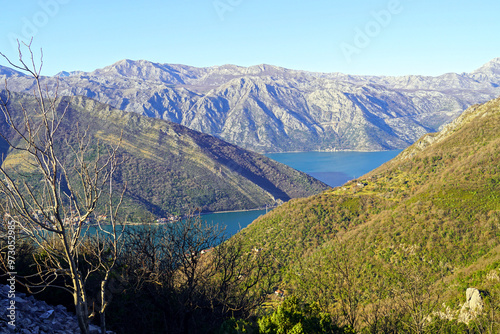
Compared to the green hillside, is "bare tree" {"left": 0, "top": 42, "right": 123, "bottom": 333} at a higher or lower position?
higher

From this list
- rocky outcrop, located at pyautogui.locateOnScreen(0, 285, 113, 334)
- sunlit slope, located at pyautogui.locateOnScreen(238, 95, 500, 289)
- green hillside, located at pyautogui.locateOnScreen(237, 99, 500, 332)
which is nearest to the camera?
rocky outcrop, located at pyautogui.locateOnScreen(0, 285, 113, 334)

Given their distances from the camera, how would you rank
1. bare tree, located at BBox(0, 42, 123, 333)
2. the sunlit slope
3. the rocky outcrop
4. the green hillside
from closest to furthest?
bare tree, located at BBox(0, 42, 123, 333), the rocky outcrop, the green hillside, the sunlit slope

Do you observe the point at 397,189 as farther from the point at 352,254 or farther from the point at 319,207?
the point at 352,254

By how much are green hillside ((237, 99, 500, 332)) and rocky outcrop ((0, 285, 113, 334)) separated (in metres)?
12.1

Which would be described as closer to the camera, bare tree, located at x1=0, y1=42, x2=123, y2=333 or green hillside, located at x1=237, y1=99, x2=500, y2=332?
bare tree, located at x1=0, y1=42, x2=123, y2=333

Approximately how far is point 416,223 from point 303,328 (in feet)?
124

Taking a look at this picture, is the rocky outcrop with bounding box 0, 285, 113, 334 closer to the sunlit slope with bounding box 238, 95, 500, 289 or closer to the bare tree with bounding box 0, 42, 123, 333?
the bare tree with bounding box 0, 42, 123, 333

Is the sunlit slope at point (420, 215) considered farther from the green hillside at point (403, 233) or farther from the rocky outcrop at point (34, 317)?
the rocky outcrop at point (34, 317)

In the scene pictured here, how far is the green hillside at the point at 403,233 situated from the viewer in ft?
81.5

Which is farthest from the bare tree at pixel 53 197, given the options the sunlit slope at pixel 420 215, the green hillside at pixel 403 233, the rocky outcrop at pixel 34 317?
the sunlit slope at pixel 420 215

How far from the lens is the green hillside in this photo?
81.5 ft

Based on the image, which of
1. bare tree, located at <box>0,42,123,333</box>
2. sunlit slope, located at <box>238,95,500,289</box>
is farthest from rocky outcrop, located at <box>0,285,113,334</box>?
sunlit slope, located at <box>238,95,500,289</box>

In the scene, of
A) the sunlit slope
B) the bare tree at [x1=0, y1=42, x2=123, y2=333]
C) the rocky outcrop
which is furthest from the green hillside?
the bare tree at [x1=0, y1=42, x2=123, y2=333]

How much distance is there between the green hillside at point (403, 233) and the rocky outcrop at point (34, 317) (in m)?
12.1
